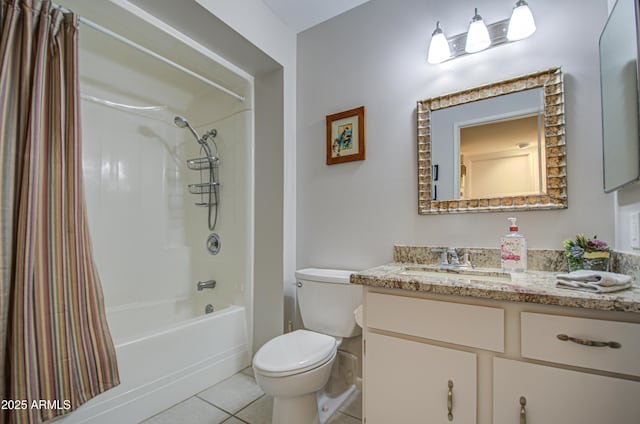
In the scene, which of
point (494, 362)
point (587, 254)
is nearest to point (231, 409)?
point (494, 362)

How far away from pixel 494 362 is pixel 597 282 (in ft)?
1.27

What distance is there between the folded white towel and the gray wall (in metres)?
0.48

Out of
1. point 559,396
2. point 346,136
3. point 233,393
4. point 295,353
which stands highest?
point 346,136

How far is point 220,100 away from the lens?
8.14 feet

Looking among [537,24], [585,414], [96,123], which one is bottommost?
[585,414]

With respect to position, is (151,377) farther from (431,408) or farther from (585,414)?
(585,414)

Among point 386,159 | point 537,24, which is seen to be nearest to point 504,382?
point 386,159

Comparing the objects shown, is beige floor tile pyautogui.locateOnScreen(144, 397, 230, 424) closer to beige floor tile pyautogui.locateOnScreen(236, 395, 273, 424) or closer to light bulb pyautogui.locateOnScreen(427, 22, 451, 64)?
beige floor tile pyautogui.locateOnScreen(236, 395, 273, 424)

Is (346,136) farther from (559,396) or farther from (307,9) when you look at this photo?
(559,396)

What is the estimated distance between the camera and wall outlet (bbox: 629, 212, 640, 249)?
0.99 meters

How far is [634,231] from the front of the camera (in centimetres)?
102

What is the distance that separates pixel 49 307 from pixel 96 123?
1462 mm

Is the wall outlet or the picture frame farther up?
the picture frame


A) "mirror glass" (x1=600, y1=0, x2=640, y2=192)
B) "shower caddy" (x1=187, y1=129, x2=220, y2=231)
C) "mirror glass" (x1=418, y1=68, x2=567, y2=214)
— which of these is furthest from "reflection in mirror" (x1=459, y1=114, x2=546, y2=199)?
"shower caddy" (x1=187, y1=129, x2=220, y2=231)
